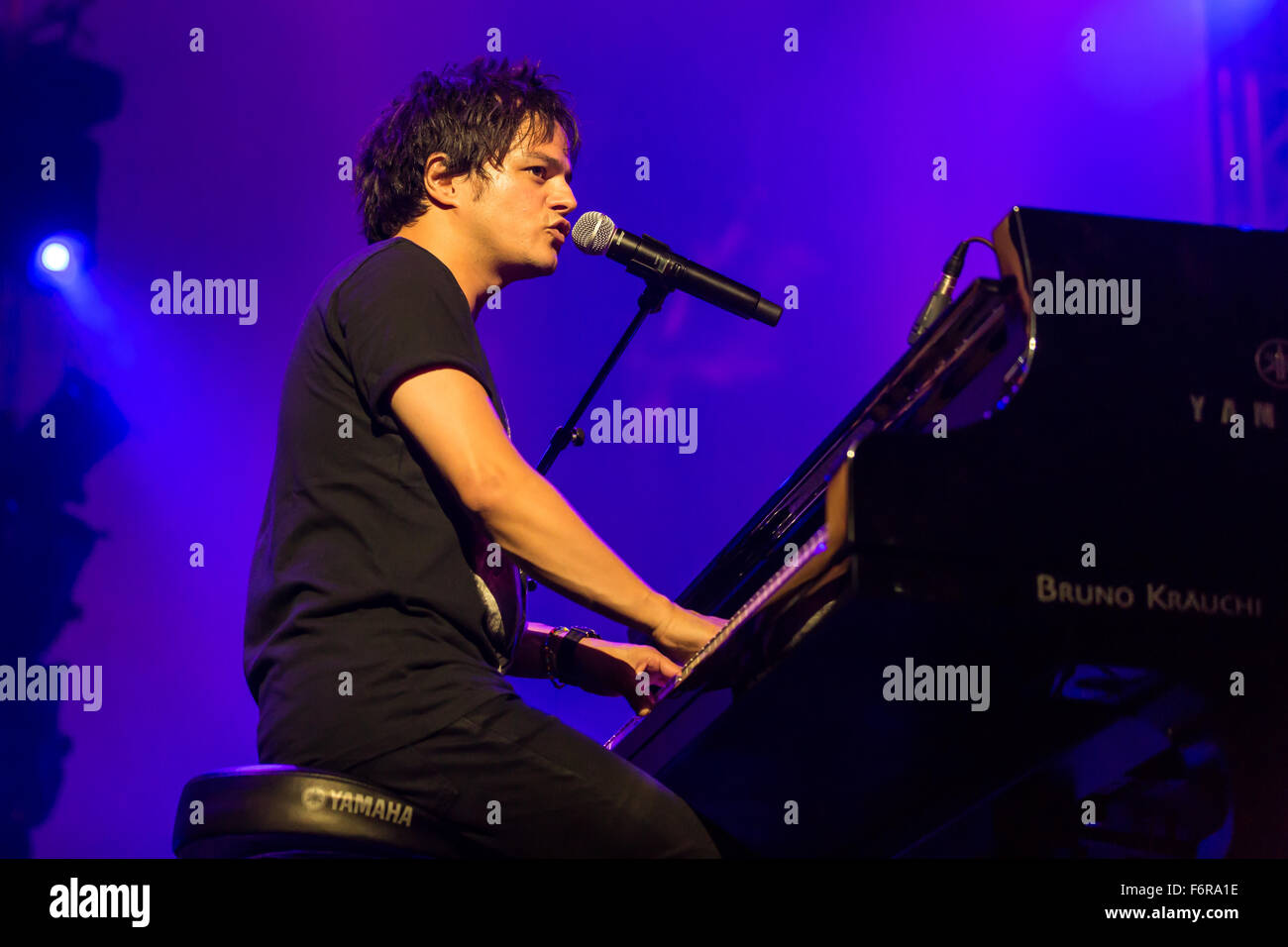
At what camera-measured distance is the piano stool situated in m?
1.46

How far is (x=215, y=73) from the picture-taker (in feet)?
13.8

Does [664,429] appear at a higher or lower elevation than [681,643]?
higher

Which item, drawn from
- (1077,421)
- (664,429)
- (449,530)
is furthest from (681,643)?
(664,429)

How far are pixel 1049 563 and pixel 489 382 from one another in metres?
0.87

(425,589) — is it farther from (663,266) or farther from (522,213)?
(663,266)

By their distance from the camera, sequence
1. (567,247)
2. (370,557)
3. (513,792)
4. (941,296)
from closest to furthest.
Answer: (513,792) → (370,557) → (941,296) → (567,247)

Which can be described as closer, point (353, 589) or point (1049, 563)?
point (1049, 563)

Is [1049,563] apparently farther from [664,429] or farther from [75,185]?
[75,185]

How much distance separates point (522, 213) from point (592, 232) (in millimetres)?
312

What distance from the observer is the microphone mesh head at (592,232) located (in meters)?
2.40

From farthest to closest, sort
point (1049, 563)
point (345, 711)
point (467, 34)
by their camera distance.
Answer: point (467, 34) < point (345, 711) < point (1049, 563)

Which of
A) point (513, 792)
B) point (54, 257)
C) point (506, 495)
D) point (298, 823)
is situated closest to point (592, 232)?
point (506, 495)

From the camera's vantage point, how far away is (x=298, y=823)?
1.46m
